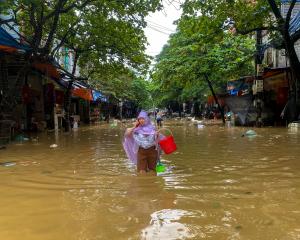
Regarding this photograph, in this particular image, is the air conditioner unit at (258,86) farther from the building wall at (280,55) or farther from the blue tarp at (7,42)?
the blue tarp at (7,42)

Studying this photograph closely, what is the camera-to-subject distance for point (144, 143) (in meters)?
8.98

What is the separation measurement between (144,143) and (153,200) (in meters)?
2.59

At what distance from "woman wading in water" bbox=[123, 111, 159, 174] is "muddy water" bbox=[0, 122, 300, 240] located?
1.16 feet

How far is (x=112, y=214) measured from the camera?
5.68 metres

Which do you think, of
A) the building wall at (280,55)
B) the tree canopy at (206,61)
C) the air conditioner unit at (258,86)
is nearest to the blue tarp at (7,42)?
the tree canopy at (206,61)

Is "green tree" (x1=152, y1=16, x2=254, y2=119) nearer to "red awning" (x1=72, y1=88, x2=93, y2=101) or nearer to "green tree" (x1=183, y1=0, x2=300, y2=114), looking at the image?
"red awning" (x1=72, y1=88, x2=93, y2=101)

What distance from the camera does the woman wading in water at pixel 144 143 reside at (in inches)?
354

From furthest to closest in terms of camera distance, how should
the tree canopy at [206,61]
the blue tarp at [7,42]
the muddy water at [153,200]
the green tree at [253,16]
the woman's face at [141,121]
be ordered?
the tree canopy at [206,61], the green tree at [253,16], the blue tarp at [7,42], the woman's face at [141,121], the muddy water at [153,200]

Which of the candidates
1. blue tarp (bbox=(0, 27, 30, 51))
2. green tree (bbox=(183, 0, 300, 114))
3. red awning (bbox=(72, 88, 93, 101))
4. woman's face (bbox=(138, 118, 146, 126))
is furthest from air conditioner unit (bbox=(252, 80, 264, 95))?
woman's face (bbox=(138, 118, 146, 126))

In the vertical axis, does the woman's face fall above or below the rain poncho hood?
above

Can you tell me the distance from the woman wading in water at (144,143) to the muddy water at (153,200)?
0.35m

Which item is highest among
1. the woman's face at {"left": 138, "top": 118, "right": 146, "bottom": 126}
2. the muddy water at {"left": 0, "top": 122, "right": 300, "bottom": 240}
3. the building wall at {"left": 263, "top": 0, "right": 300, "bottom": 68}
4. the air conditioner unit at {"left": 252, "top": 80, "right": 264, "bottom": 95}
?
the building wall at {"left": 263, "top": 0, "right": 300, "bottom": 68}

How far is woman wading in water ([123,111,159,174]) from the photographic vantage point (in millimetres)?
8984

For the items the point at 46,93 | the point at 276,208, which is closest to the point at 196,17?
the point at 46,93
